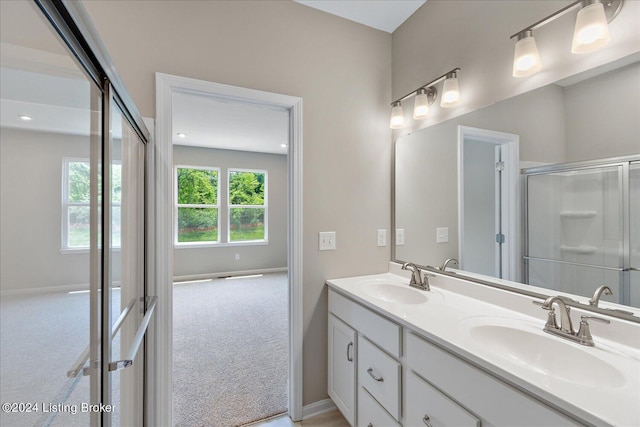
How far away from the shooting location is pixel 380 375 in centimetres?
138

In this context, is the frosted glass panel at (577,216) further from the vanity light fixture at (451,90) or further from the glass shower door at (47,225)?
the glass shower door at (47,225)

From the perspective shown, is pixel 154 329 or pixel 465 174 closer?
pixel 154 329

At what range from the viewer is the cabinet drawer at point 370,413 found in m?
1.34

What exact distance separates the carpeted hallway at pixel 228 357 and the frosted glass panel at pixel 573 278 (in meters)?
1.77

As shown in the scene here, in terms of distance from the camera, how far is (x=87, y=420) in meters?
0.75

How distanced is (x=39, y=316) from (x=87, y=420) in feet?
1.28

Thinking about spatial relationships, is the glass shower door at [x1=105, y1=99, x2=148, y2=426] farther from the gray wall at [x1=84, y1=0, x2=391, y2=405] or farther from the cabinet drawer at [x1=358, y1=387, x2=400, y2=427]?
the cabinet drawer at [x1=358, y1=387, x2=400, y2=427]

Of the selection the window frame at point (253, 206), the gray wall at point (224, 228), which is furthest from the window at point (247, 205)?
the gray wall at point (224, 228)

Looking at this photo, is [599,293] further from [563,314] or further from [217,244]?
[217,244]

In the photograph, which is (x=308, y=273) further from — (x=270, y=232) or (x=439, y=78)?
(x=270, y=232)

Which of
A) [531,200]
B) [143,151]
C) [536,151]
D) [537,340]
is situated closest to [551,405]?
[537,340]

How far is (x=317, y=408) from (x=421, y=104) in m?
2.18

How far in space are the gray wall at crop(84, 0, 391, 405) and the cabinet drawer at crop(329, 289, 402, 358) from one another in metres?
0.18

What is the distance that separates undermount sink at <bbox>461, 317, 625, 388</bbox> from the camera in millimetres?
886
